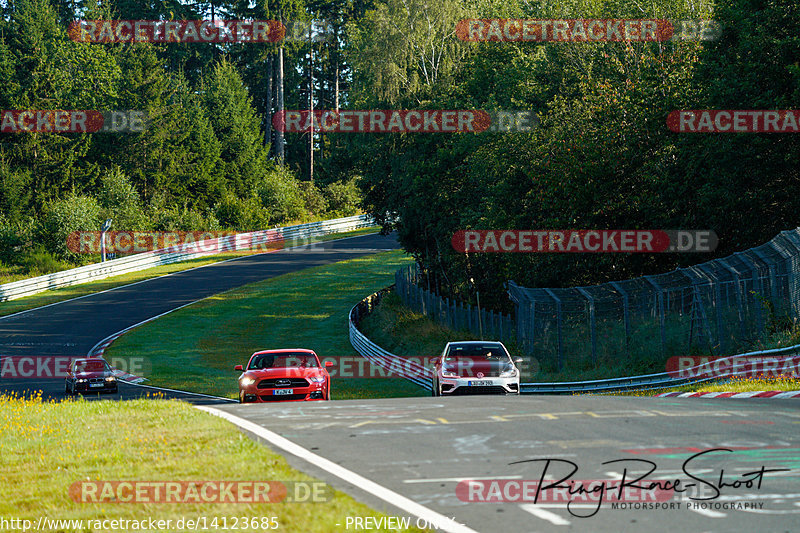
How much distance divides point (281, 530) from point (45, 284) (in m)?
56.7

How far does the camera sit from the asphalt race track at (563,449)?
6.95 metres

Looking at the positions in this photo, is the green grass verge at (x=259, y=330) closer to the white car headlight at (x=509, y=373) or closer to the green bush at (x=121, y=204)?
the white car headlight at (x=509, y=373)

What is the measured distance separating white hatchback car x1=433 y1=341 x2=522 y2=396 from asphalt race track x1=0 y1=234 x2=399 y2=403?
1022cm

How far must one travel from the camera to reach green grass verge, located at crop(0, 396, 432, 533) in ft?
23.4

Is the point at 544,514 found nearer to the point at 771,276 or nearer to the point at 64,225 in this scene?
the point at 771,276

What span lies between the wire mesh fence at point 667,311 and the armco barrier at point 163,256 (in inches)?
1367

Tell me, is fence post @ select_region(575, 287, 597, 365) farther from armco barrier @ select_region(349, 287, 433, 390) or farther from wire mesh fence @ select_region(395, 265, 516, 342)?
wire mesh fence @ select_region(395, 265, 516, 342)

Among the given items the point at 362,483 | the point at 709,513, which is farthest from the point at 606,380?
the point at 709,513

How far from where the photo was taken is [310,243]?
83.6 meters

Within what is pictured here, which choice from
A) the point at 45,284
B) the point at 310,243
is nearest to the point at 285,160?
the point at 310,243

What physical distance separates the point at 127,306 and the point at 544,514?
49.5 meters

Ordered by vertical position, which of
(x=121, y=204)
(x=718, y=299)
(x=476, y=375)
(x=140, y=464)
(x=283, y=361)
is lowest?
(x=476, y=375)

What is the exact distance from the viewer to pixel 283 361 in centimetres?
1941

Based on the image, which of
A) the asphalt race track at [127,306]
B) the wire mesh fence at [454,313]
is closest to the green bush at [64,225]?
the asphalt race track at [127,306]
